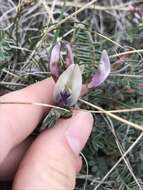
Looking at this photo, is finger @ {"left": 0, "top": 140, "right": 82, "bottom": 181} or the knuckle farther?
finger @ {"left": 0, "top": 140, "right": 82, "bottom": 181}

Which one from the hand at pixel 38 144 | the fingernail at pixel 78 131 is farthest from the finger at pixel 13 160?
the fingernail at pixel 78 131

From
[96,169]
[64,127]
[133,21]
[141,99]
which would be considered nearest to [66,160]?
[64,127]

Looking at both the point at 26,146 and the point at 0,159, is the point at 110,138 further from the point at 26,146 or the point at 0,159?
the point at 0,159

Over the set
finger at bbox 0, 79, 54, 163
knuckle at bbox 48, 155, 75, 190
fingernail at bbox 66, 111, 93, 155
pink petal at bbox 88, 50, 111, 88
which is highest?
pink petal at bbox 88, 50, 111, 88

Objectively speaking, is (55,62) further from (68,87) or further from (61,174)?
(61,174)

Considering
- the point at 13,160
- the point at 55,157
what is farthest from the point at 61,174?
the point at 13,160

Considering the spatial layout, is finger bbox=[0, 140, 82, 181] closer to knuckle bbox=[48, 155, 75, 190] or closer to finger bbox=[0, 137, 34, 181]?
finger bbox=[0, 137, 34, 181]

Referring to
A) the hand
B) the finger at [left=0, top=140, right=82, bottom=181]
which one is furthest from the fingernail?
the finger at [left=0, top=140, right=82, bottom=181]
